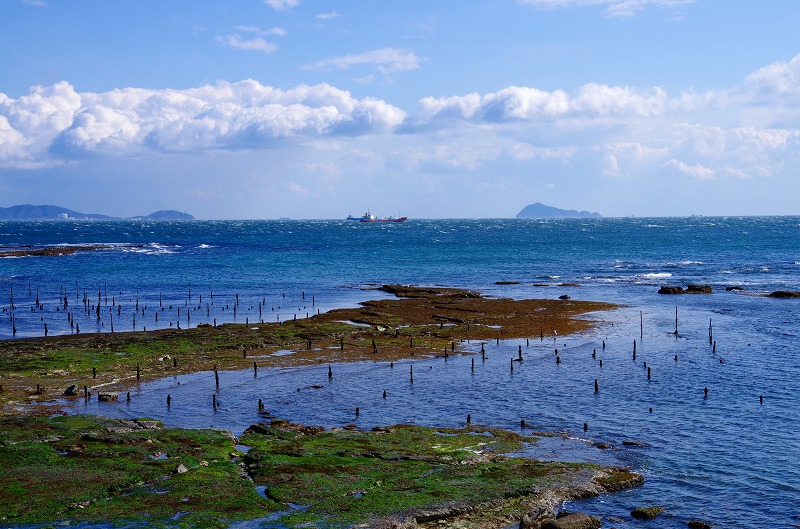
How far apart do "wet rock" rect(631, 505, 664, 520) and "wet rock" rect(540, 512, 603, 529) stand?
70.4 inches

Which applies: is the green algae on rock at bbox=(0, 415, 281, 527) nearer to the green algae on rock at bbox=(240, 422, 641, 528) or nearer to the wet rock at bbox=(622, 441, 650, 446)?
the green algae on rock at bbox=(240, 422, 641, 528)

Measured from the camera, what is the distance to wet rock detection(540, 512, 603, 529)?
95.8ft

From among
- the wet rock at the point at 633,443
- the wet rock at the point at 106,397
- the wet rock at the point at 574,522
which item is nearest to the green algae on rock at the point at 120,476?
the wet rock at the point at 106,397

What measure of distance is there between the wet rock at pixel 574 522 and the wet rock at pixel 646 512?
1789 mm

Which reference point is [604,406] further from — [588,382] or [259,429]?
[259,429]

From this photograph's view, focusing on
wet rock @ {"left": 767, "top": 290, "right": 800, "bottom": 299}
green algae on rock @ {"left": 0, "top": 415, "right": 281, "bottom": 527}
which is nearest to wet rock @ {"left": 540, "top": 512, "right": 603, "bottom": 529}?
green algae on rock @ {"left": 0, "top": 415, "right": 281, "bottom": 527}

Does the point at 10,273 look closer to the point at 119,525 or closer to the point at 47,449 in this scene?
the point at 47,449

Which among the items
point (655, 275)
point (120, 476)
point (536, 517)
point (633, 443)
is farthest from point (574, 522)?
point (655, 275)

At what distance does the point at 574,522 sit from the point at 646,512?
3.66 metres

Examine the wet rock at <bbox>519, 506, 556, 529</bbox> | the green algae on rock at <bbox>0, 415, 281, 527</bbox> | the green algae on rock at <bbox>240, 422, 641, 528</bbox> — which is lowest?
the wet rock at <bbox>519, 506, 556, 529</bbox>

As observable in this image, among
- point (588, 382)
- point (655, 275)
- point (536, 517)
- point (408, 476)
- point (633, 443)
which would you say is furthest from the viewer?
point (655, 275)

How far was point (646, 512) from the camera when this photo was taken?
31.3 meters

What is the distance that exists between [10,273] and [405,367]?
103 metres

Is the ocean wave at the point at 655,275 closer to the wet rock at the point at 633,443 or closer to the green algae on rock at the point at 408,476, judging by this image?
the wet rock at the point at 633,443
